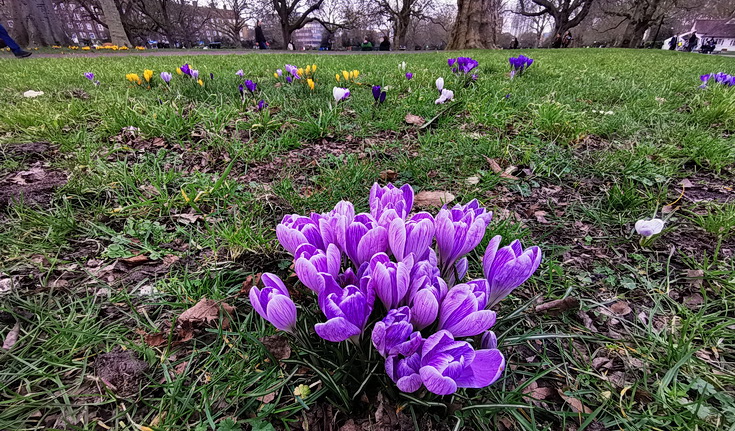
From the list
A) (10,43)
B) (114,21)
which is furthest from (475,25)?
(114,21)

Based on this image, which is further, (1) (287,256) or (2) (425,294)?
(1) (287,256)

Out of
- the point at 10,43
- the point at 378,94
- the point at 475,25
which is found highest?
the point at 475,25

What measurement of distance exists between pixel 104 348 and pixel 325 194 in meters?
1.36

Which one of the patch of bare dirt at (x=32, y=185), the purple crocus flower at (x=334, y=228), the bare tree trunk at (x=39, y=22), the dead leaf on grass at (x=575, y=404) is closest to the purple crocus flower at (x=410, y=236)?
the purple crocus flower at (x=334, y=228)

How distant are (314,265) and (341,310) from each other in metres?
0.15

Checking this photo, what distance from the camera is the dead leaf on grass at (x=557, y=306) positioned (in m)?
1.45

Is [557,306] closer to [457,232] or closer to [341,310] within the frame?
[457,232]

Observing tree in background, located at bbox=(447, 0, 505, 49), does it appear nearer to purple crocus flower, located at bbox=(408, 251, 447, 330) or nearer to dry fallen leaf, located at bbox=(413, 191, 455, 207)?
dry fallen leaf, located at bbox=(413, 191, 455, 207)

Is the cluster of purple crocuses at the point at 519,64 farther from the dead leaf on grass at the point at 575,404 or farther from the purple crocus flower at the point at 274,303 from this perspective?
the purple crocus flower at the point at 274,303

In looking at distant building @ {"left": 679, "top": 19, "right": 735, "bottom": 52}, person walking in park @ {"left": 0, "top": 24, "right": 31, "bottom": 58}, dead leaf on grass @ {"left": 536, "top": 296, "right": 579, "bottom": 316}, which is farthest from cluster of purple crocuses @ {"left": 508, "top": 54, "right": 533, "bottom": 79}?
distant building @ {"left": 679, "top": 19, "right": 735, "bottom": 52}

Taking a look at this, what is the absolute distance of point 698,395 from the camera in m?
1.14

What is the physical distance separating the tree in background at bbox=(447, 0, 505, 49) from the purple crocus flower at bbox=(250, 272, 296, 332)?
53.2ft

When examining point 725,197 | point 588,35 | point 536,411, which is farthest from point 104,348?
point 588,35

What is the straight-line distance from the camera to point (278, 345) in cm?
128
